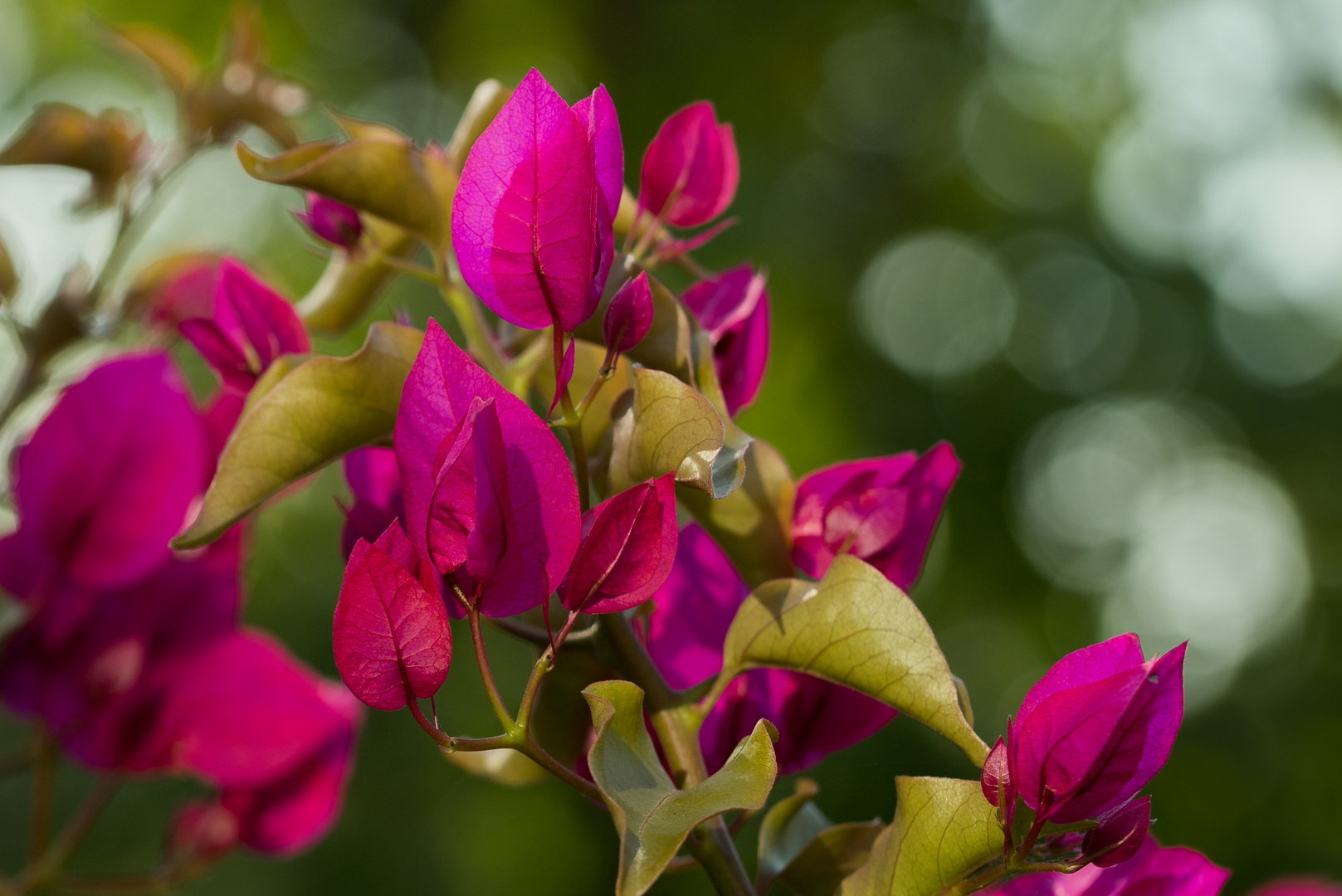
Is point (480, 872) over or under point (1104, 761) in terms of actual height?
under

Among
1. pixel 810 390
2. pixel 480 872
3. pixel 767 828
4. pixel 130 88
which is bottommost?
pixel 480 872

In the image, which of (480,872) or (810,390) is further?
(810,390)

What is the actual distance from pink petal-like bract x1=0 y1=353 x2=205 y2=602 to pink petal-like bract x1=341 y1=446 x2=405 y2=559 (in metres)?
0.19

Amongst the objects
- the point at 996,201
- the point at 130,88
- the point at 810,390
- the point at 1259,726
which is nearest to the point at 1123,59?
the point at 996,201

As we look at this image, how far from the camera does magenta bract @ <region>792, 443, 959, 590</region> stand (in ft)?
1.00

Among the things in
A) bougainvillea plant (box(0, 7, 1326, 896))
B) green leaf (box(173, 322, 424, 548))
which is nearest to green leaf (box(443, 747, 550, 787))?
bougainvillea plant (box(0, 7, 1326, 896))

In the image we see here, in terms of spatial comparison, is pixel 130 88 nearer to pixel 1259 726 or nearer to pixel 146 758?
pixel 146 758

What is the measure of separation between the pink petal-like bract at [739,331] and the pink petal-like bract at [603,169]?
73 millimetres

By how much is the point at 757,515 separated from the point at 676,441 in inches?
2.7

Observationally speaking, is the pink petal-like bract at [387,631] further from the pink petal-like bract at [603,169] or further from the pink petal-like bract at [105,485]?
the pink petal-like bract at [105,485]

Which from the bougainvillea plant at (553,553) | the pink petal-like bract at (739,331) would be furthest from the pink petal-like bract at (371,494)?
the pink petal-like bract at (739,331)

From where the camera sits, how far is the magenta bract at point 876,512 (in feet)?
1.00

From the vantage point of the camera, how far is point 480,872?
4.32 meters

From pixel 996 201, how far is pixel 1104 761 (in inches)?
241
